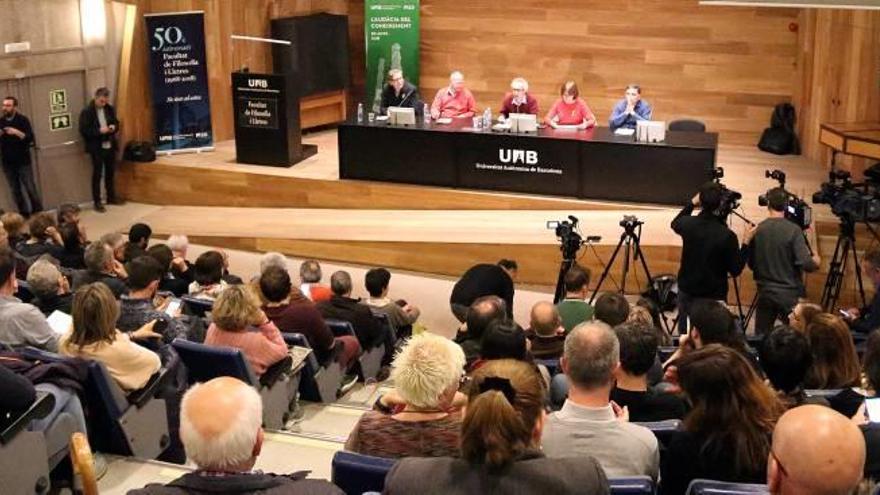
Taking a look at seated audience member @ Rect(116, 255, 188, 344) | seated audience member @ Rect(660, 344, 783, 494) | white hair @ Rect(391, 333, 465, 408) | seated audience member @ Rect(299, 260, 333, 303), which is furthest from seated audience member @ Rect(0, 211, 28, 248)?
seated audience member @ Rect(660, 344, 783, 494)

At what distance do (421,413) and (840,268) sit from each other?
625cm

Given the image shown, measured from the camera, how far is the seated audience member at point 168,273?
7008mm

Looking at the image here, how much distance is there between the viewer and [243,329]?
18.1ft

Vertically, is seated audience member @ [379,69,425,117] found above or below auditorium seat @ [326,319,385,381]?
above

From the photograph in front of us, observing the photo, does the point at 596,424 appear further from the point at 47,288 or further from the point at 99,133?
the point at 99,133

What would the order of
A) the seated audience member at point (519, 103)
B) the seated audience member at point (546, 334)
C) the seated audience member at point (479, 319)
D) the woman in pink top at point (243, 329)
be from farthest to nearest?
the seated audience member at point (519, 103)
the seated audience member at point (546, 334)
the woman in pink top at point (243, 329)
the seated audience member at point (479, 319)

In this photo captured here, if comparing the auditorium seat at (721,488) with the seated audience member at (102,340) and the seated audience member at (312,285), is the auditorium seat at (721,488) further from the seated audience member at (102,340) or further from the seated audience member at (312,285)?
the seated audience member at (312,285)

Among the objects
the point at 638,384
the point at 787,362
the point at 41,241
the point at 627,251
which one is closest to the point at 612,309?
the point at 638,384

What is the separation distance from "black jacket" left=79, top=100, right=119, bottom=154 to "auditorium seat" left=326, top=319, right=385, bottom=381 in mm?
5831

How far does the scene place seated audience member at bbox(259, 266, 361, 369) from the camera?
613 cm

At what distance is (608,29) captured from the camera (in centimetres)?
1335

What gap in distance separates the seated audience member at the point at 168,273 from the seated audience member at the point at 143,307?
1.25 metres

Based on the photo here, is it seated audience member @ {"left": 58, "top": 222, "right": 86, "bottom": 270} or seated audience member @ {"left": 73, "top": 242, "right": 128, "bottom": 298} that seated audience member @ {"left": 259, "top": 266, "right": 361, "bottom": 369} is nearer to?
seated audience member @ {"left": 73, "top": 242, "right": 128, "bottom": 298}

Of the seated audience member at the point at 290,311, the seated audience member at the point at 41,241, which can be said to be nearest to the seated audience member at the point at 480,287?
the seated audience member at the point at 290,311
